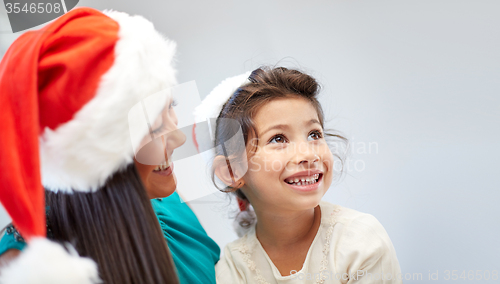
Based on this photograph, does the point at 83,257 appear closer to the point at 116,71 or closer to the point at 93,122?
the point at 93,122

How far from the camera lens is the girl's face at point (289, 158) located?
1050 millimetres

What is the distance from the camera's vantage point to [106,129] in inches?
27.8

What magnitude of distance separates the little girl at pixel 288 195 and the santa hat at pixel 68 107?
419 mm

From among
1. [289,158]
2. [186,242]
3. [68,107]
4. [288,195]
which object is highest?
[68,107]

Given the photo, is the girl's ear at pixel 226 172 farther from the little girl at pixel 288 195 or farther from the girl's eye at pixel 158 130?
the girl's eye at pixel 158 130

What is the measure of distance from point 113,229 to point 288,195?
0.51 m

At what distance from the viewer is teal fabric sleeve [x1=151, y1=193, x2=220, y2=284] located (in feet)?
3.43

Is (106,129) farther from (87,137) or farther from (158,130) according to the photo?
(158,130)

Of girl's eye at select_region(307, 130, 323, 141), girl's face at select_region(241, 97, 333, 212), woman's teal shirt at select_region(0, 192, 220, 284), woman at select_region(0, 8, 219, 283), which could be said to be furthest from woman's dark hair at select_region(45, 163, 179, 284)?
girl's eye at select_region(307, 130, 323, 141)

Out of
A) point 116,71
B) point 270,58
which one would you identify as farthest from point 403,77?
point 116,71

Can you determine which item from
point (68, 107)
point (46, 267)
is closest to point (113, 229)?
point (46, 267)

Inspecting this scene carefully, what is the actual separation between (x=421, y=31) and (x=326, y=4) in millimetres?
399

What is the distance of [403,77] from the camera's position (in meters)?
1.40

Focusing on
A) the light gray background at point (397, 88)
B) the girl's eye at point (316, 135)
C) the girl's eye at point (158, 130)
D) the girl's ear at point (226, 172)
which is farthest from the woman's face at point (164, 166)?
the girl's eye at point (316, 135)
